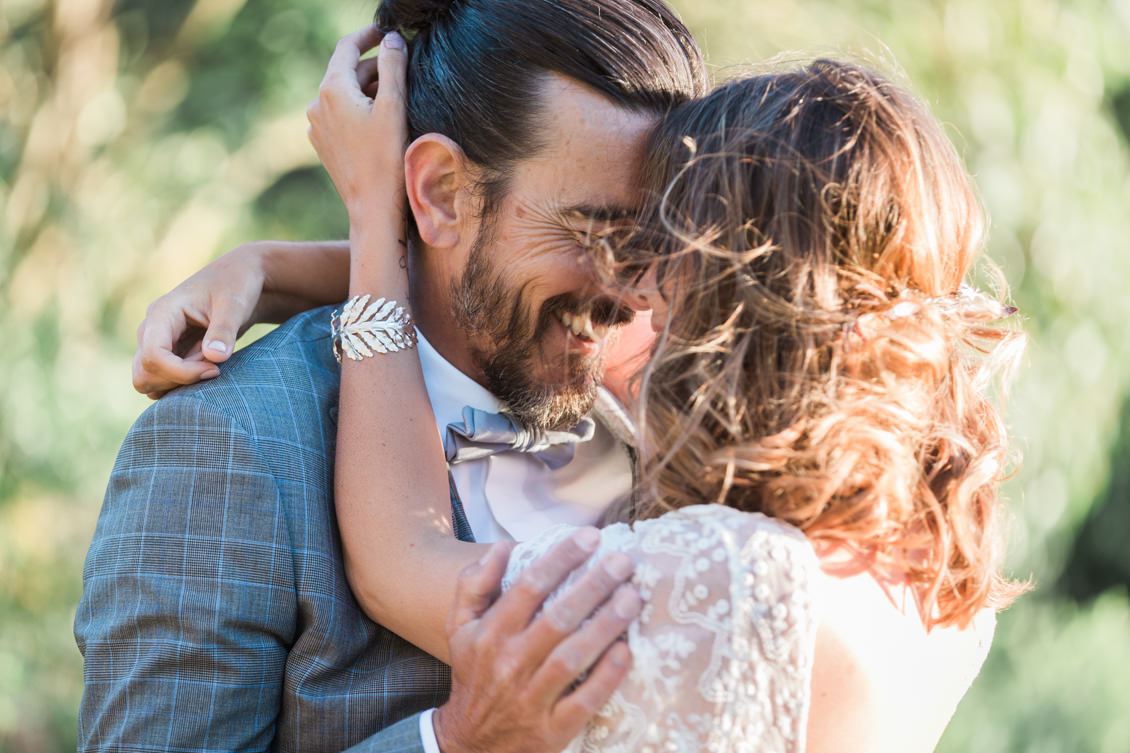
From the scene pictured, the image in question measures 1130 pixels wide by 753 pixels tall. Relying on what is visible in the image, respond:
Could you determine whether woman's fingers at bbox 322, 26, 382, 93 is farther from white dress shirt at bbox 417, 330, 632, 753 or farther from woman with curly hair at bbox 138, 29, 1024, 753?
woman with curly hair at bbox 138, 29, 1024, 753

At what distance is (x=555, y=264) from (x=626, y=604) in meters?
0.97

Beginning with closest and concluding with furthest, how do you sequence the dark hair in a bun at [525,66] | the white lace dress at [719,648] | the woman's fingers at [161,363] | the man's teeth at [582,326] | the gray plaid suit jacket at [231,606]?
the white lace dress at [719,648] → the gray plaid suit jacket at [231,606] → the woman's fingers at [161,363] → the dark hair in a bun at [525,66] → the man's teeth at [582,326]

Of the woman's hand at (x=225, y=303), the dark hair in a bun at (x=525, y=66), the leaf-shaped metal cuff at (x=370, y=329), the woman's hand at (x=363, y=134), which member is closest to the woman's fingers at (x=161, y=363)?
the woman's hand at (x=225, y=303)

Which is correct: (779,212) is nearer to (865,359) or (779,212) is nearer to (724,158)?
(724,158)

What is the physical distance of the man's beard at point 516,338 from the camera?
Result: 2.28m

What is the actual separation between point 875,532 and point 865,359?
273 mm

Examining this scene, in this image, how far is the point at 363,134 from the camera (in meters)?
2.14

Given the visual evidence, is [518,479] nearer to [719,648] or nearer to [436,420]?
[436,420]

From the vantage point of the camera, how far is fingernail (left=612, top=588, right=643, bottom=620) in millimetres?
1443

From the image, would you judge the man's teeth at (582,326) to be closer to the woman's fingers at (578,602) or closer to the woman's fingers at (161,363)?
the woman's fingers at (161,363)

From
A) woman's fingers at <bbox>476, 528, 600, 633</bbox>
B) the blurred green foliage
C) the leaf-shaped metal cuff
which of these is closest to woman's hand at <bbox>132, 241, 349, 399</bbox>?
the leaf-shaped metal cuff

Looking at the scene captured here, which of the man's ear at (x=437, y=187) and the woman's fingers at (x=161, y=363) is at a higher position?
the man's ear at (x=437, y=187)

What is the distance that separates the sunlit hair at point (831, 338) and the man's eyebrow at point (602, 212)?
380 mm

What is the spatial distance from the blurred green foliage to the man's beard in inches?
82.0
